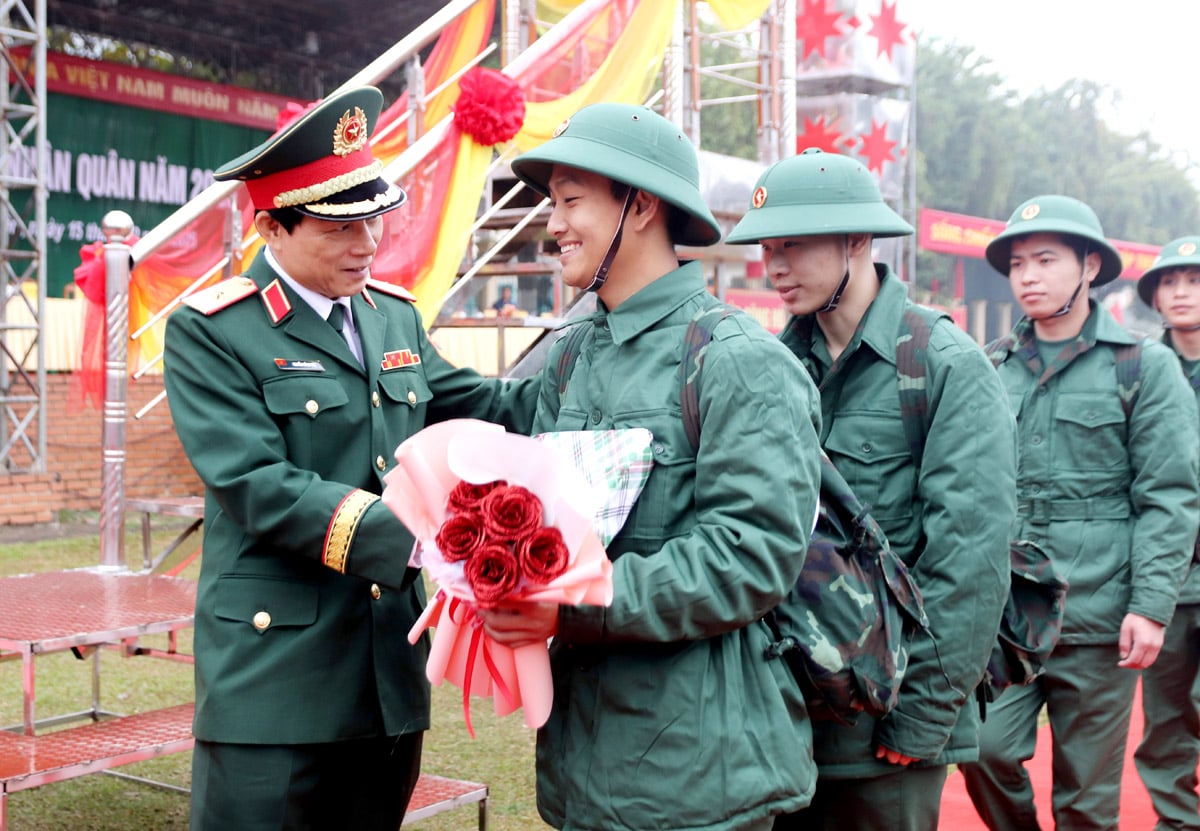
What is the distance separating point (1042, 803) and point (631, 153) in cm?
368

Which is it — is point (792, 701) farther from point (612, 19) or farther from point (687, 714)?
point (612, 19)

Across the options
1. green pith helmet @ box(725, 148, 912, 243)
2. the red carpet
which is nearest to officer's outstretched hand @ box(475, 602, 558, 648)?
green pith helmet @ box(725, 148, 912, 243)

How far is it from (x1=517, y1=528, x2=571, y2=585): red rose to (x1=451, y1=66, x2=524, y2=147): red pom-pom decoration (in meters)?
4.87

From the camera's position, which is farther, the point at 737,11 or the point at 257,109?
the point at 257,109

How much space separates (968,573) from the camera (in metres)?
2.57

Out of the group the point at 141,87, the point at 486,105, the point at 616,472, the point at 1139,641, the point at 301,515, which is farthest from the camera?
the point at 141,87

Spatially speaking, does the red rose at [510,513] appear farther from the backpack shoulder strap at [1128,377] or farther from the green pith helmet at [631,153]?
the backpack shoulder strap at [1128,377]

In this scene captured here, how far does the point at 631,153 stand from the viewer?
87.0 inches

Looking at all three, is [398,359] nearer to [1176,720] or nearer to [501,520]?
[501,520]

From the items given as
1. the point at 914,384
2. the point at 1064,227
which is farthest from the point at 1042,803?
the point at 914,384

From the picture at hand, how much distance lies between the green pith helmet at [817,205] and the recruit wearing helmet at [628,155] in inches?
19.5

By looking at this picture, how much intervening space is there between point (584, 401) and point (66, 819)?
3255mm

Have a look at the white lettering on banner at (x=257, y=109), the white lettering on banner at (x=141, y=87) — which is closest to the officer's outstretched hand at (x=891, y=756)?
the white lettering on banner at (x=141, y=87)

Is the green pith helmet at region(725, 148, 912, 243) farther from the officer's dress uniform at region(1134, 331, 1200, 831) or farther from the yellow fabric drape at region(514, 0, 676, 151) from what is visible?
the yellow fabric drape at region(514, 0, 676, 151)
